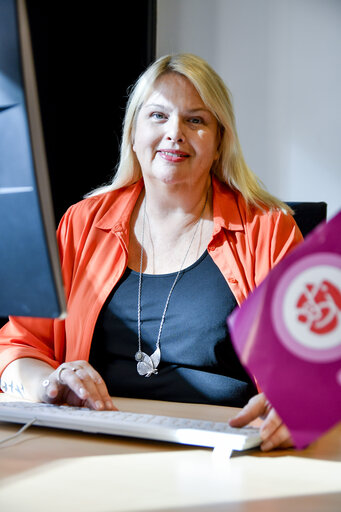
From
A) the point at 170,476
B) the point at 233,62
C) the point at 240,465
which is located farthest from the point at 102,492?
the point at 233,62

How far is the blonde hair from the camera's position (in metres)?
1.64

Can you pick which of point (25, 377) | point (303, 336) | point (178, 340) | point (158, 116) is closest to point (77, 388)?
point (25, 377)

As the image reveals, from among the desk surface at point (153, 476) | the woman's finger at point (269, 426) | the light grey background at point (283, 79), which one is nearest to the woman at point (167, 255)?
the desk surface at point (153, 476)

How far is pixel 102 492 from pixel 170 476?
96mm

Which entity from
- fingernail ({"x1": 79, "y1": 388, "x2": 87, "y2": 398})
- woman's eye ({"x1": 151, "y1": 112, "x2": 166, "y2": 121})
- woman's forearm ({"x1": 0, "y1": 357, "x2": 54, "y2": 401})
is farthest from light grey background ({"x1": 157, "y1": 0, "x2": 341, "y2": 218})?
fingernail ({"x1": 79, "y1": 388, "x2": 87, "y2": 398})

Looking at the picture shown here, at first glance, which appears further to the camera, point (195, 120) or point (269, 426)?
point (195, 120)

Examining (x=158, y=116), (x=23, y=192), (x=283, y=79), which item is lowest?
(x=283, y=79)

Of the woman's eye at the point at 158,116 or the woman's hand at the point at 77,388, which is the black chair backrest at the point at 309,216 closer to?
the woman's eye at the point at 158,116

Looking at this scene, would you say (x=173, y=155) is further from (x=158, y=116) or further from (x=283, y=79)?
(x=283, y=79)

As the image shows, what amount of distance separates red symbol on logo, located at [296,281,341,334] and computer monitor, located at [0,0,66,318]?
26 cm

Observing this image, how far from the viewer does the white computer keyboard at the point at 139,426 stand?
863mm

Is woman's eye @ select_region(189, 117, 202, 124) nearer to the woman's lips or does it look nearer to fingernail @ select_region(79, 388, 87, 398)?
the woman's lips

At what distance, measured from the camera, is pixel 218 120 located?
1690mm

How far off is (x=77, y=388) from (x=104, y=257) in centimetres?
57
